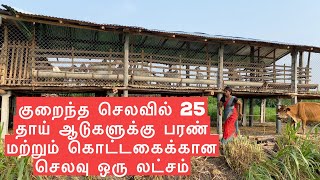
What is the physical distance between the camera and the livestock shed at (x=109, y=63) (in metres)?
11.6

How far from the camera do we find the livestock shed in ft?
38.1

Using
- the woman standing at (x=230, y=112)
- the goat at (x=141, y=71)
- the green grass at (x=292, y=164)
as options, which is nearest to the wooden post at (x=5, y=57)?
the goat at (x=141, y=71)

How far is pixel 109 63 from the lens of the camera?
12.5m

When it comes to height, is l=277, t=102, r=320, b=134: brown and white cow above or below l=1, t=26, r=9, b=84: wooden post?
below

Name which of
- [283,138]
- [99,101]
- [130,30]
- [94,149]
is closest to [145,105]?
[99,101]

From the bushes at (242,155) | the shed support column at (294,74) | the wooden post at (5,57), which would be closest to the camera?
the bushes at (242,155)

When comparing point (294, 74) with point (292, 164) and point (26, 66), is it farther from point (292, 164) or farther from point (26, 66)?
point (26, 66)

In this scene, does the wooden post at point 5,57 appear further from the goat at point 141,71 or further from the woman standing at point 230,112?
the woman standing at point 230,112

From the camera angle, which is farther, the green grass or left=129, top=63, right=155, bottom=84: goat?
left=129, top=63, right=155, bottom=84: goat

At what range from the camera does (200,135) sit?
180 inches

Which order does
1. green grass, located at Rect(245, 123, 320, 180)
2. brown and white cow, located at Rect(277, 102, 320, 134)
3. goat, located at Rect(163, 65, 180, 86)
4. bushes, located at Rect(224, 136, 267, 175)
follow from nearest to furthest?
green grass, located at Rect(245, 123, 320, 180)
bushes, located at Rect(224, 136, 267, 175)
brown and white cow, located at Rect(277, 102, 320, 134)
goat, located at Rect(163, 65, 180, 86)

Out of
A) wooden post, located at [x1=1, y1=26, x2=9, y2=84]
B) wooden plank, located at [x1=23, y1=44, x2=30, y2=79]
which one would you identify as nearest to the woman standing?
wooden plank, located at [x1=23, y1=44, x2=30, y2=79]

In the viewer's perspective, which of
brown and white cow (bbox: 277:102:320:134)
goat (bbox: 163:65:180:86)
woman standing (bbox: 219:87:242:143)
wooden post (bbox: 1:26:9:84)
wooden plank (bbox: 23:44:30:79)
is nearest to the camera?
woman standing (bbox: 219:87:242:143)

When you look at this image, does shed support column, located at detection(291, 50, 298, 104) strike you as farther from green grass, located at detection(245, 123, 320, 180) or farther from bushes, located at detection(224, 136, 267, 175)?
bushes, located at detection(224, 136, 267, 175)
